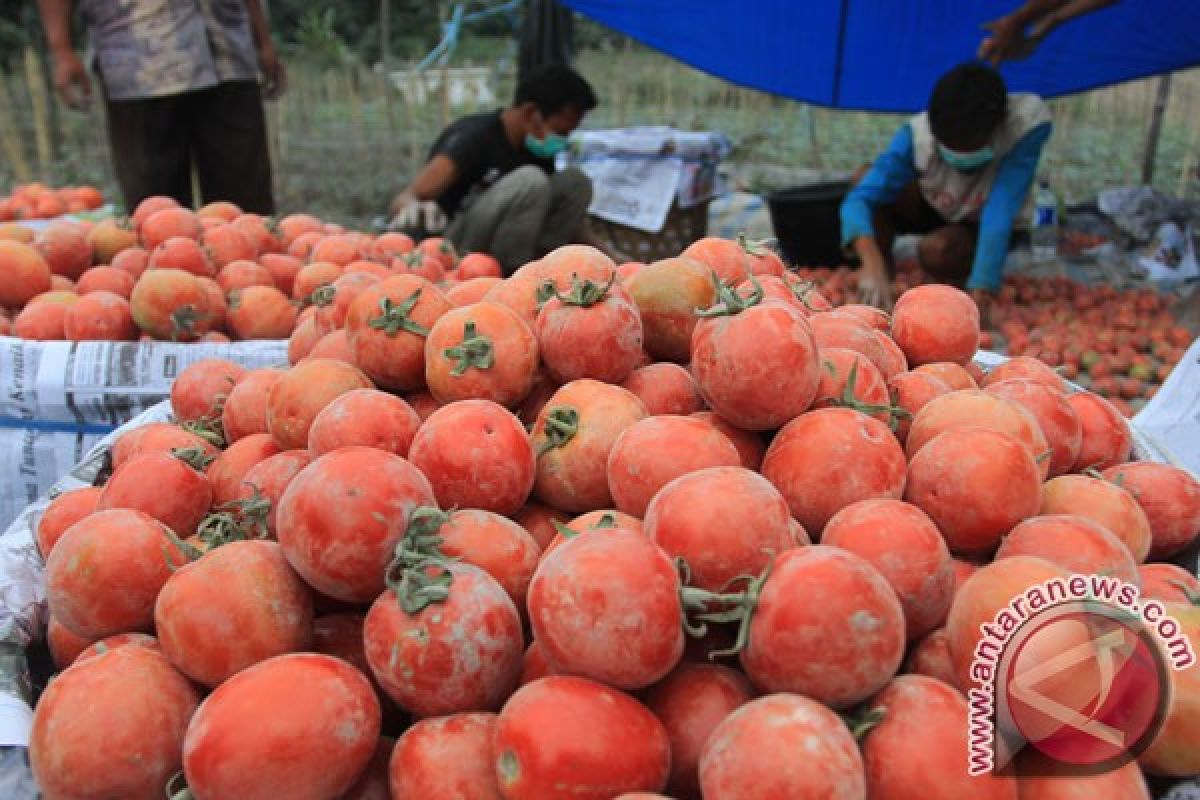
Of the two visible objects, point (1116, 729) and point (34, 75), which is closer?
point (1116, 729)

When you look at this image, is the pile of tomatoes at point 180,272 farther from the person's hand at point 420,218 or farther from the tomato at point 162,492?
the person's hand at point 420,218

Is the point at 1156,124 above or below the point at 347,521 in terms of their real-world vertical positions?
above

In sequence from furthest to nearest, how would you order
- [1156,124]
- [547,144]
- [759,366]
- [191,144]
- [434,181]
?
1. [1156,124]
2. [547,144]
3. [434,181]
4. [191,144]
5. [759,366]

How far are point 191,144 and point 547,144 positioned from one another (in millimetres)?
2083

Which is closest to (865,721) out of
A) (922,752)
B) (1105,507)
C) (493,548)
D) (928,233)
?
(922,752)

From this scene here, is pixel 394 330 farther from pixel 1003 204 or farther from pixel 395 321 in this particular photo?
pixel 1003 204

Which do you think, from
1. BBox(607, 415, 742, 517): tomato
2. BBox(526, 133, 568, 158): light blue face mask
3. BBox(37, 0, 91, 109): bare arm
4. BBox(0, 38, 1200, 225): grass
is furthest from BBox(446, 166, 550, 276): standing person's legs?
BBox(0, 38, 1200, 225): grass

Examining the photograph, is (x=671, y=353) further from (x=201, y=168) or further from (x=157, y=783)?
(x=201, y=168)

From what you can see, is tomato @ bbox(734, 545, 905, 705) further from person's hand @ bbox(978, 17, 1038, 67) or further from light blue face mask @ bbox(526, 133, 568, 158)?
person's hand @ bbox(978, 17, 1038, 67)

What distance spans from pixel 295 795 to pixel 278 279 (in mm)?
2843

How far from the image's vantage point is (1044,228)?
6820 mm

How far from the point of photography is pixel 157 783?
1.20 meters

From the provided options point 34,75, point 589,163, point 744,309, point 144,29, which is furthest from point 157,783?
point 34,75

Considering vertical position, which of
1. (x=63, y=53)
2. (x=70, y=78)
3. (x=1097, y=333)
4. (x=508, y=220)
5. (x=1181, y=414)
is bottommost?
(x=1097, y=333)
